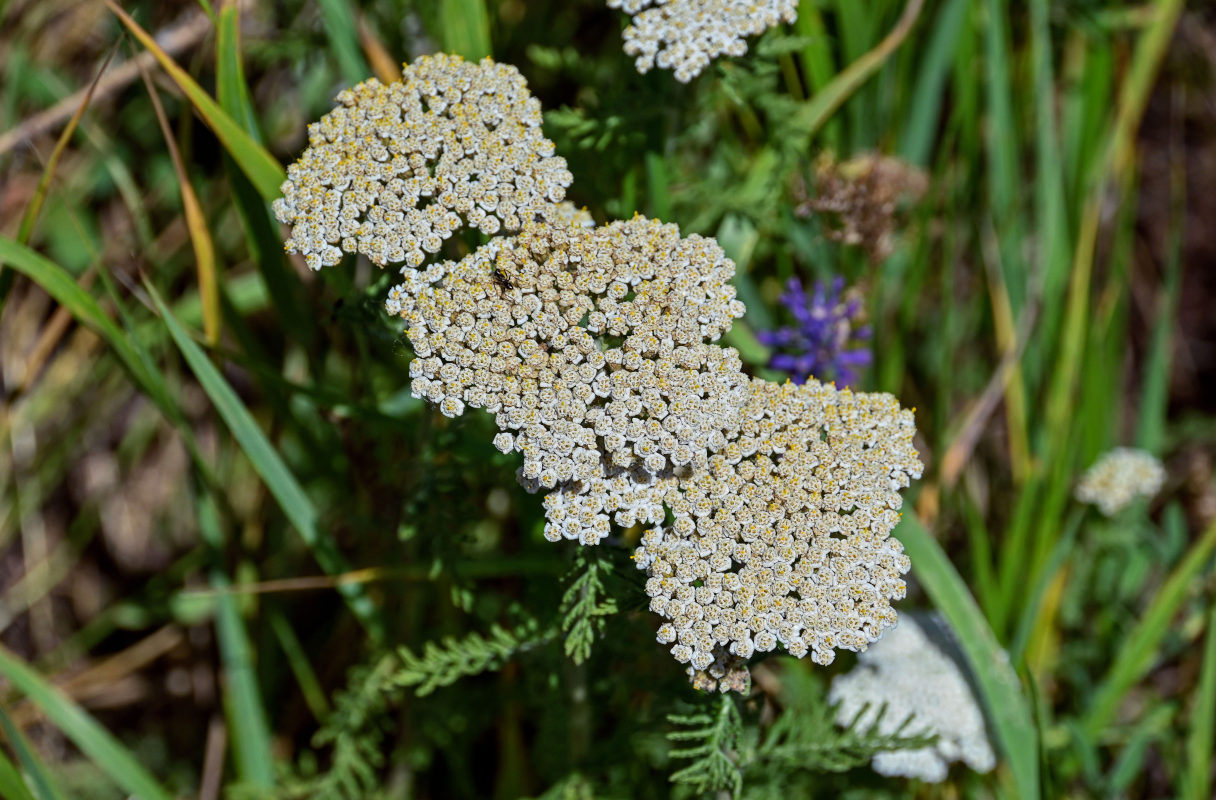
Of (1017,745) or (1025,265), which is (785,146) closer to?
(1025,265)

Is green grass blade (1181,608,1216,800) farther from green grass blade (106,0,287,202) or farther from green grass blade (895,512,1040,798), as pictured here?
green grass blade (106,0,287,202)

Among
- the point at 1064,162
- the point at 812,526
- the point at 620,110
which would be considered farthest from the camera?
the point at 1064,162

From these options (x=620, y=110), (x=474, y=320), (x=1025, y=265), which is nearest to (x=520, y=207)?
(x=474, y=320)

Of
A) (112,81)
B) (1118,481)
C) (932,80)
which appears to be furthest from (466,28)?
(1118,481)

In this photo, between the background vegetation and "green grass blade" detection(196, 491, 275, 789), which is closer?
the background vegetation

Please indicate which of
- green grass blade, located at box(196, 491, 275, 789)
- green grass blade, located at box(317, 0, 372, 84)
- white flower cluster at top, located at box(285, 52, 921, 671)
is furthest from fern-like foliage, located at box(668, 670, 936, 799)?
green grass blade, located at box(317, 0, 372, 84)

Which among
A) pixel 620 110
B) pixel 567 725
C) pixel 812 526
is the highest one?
pixel 620 110

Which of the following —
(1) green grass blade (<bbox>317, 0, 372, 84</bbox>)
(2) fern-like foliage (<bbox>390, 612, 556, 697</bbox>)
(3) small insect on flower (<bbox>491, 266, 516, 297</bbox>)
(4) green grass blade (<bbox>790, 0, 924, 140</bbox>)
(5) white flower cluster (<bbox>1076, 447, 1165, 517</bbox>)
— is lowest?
(2) fern-like foliage (<bbox>390, 612, 556, 697</bbox>)
